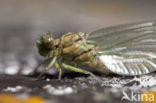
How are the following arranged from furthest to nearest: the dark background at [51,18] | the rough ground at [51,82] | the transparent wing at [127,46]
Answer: the dark background at [51,18] < the transparent wing at [127,46] < the rough ground at [51,82]

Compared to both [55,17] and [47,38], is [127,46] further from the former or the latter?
[55,17]

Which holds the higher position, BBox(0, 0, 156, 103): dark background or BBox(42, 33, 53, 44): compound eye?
BBox(0, 0, 156, 103): dark background

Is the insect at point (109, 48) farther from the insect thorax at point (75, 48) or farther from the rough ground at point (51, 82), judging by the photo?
the rough ground at point (51, 82)

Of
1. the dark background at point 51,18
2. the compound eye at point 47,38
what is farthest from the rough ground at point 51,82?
the compound eye at point 47,38

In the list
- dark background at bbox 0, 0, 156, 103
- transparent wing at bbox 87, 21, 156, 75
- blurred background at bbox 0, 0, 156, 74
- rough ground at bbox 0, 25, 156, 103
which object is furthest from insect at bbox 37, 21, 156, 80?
blurred background at bbox 0, 0, 156, 74

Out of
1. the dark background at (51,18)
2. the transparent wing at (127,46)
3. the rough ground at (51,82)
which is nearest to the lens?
the rough ground at (51,82)

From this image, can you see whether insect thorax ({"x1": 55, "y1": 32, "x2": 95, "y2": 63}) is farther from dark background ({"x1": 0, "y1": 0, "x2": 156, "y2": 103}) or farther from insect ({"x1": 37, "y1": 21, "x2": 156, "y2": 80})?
dark background ({"x1": 0, "y1": 0, "x2": 156, "y2": 103})

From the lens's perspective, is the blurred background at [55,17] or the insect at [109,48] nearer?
the insect at [109,48]

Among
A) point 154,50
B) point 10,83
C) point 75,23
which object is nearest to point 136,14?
point 75,23
